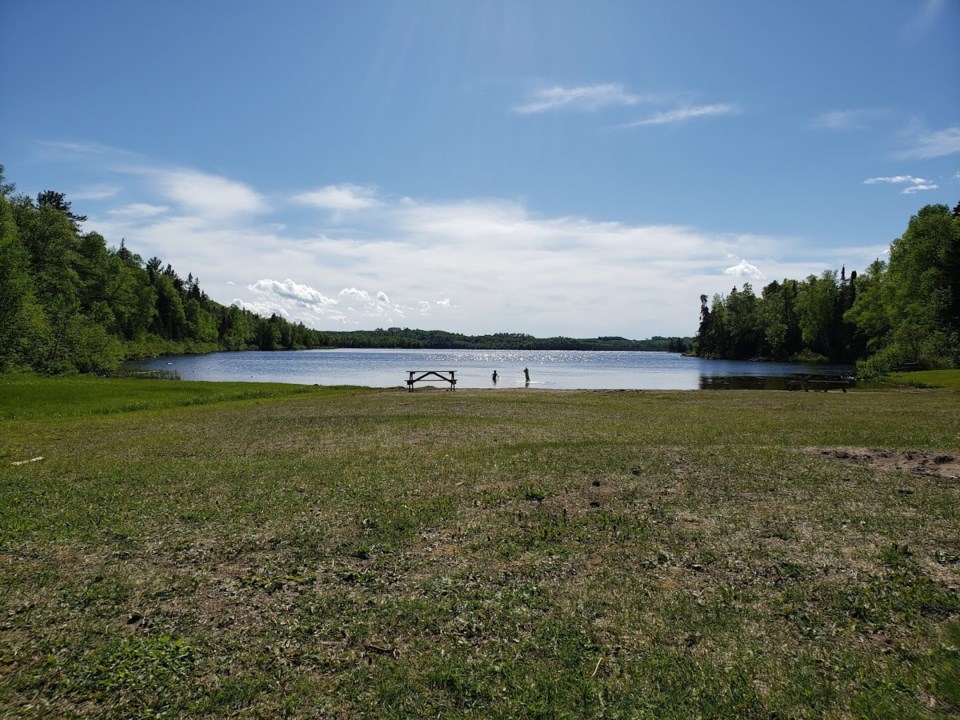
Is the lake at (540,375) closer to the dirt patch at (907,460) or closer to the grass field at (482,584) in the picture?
the dirt patch at (907,460)

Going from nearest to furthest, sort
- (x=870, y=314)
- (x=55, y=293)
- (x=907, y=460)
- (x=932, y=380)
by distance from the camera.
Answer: (x=907, y=460) → (x=932, y=380) → (x=55, y=293) → (x=870, y=314)

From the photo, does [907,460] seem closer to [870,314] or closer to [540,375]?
[540,375]

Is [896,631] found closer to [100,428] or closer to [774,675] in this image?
[774,675]

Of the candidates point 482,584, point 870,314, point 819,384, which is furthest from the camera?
point 870,314

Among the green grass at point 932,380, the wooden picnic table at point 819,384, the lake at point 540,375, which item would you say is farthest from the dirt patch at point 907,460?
the lake at point 540,375

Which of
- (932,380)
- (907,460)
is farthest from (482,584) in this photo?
(932,380)

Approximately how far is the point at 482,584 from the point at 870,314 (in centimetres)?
11364

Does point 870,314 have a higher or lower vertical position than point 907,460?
higher

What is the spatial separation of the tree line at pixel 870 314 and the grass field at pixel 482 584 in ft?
226

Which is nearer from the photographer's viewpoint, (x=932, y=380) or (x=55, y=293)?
(x=932, y=380)

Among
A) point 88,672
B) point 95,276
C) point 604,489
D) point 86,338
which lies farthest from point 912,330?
point 95,276

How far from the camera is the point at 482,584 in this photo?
26.6 ft

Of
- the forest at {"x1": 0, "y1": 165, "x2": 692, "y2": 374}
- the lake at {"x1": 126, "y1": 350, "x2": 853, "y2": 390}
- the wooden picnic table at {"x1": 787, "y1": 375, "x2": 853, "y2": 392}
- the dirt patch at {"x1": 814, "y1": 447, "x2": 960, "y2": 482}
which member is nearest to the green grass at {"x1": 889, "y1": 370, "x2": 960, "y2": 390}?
the wooden picnic table at {"x1": 787, "y1": 375, "x2": 853, "y2": 392}

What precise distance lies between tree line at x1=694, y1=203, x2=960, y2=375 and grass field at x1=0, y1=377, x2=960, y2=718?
68858 millimetres
